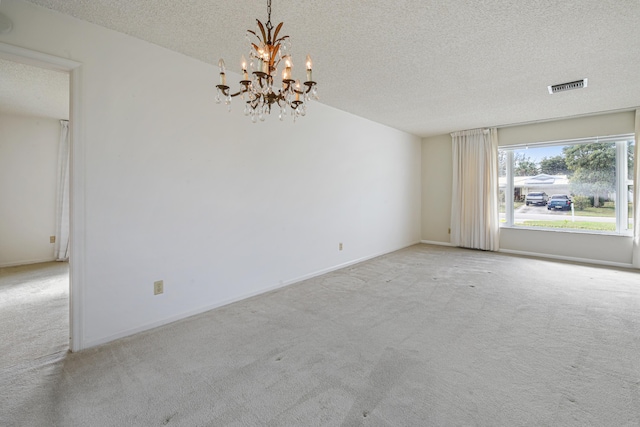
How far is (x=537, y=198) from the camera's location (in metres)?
5.43

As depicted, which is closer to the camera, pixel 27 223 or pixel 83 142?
pixel 83 142

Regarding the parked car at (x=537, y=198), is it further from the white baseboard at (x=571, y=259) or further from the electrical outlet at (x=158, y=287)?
the electrical outlet at (x=158, y=287)

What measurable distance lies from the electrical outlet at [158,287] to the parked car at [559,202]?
630 cm

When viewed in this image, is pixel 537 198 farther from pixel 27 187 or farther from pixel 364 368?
pixel 27 187

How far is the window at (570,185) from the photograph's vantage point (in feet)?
15.1

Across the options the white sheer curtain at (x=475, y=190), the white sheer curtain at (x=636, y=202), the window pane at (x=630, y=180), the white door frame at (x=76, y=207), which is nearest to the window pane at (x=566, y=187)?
the window pane at (x=630, y=180)

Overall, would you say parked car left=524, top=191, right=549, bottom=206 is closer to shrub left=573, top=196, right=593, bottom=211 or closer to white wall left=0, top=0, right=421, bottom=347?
shrub left=573, top=196, right=593, bottom=211

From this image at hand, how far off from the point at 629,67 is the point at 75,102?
5056 mm

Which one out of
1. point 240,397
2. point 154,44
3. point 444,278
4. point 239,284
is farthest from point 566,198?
point 154,44

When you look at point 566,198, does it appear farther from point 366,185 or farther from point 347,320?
point 347,320

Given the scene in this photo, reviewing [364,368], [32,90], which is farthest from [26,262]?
[364,368]

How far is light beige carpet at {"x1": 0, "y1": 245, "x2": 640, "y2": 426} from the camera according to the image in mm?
1513

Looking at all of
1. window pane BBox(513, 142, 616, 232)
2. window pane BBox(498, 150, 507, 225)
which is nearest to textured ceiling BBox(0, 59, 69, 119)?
window pane BBox(498, 150, 507, 225)

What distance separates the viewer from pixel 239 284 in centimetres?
317
